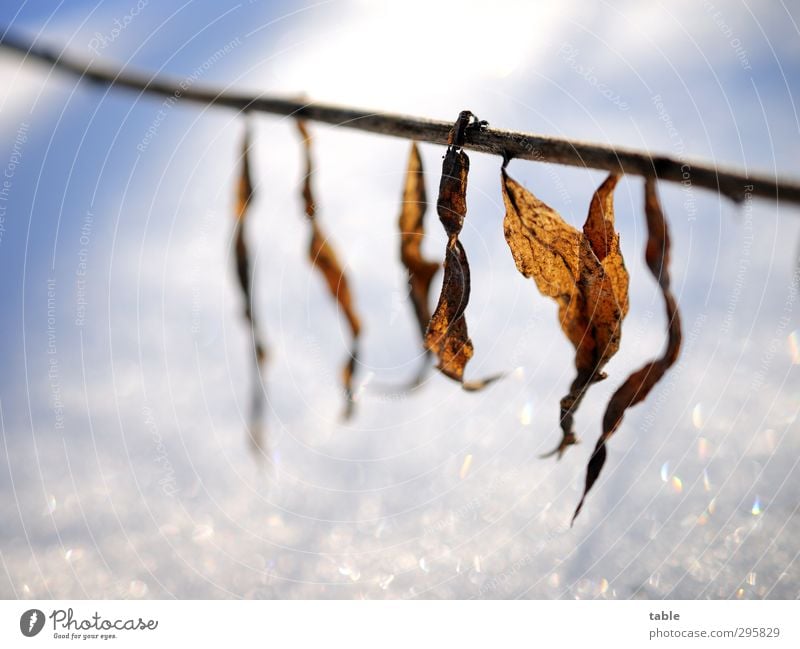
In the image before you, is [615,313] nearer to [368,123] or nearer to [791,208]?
[791,208]

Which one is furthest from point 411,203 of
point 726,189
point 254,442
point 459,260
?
point 254,442

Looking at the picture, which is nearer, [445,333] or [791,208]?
[791,208]

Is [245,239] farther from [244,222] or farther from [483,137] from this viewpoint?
[483,137]
